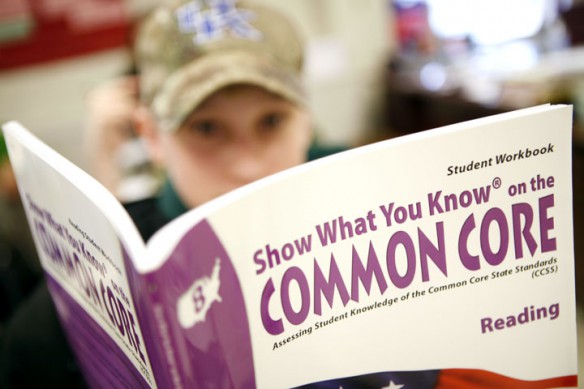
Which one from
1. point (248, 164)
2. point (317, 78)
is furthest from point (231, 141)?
point (317, 78)

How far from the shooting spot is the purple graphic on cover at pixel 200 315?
1.07ft

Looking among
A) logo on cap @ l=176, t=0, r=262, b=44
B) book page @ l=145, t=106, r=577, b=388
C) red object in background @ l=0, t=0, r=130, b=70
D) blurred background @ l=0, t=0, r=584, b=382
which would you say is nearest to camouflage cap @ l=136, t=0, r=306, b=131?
logo on cap @ l=176, t=0, r=262, b=44

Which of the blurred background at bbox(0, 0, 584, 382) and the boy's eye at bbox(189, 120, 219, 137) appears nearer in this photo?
the boy's eye at bbox(189, 120, 219, 137)

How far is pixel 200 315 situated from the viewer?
345 millimetres

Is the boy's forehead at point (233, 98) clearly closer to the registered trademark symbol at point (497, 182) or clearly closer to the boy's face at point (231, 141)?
the boy's face at point (231, 141)

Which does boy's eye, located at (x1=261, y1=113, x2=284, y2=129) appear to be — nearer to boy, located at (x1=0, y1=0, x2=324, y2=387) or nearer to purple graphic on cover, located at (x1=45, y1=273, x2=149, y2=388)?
boy, located at (x1=0, y1=0, x2=324, y2=387)

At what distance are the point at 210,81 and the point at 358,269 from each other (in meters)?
0.44

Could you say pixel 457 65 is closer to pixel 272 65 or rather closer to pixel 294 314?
pixel 272 65

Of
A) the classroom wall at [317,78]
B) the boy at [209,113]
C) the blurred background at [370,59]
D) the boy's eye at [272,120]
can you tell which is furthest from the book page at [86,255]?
the classroom wall at [317,78]

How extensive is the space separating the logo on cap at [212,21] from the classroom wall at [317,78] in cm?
184

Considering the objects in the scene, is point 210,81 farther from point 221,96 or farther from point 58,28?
point 58,28

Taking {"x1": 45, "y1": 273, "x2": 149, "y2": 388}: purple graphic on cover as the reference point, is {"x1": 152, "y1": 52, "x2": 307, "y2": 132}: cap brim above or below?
above

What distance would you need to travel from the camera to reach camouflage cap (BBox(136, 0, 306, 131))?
755mm

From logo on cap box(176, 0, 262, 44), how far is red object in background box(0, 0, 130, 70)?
83.6 inches
